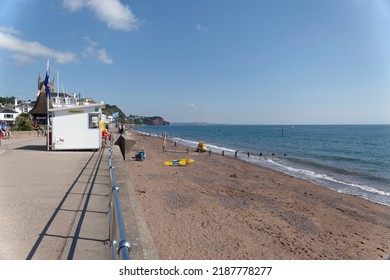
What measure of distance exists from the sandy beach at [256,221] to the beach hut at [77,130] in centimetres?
287

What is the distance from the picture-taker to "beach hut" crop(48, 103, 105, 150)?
1339 centimetres

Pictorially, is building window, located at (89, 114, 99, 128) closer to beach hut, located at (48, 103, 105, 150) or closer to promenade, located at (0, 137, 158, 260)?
beach hut, located at (48, 103, 105, 150)

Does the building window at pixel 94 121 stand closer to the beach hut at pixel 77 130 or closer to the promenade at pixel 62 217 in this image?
the beach hut at pixel 77 130

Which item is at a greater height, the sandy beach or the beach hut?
the beach hut

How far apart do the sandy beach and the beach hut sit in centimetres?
287

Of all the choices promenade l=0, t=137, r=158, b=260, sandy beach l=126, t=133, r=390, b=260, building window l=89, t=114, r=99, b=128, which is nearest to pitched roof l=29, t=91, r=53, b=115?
building window l=89, t=114, r=99, b=128

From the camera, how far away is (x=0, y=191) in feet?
19.3

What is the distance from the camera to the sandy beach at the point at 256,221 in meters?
6.63

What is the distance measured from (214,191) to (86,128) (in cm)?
697

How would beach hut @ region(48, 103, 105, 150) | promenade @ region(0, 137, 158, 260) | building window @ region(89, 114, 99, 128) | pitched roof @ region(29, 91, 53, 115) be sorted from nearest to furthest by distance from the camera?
promenade @ region(0, 137, 158, 260), beach hut @ region(48, 103, 105, 150), building window @ region(89, 114, 99, 128), pitched roof @ region(29, 91, 53, 115)

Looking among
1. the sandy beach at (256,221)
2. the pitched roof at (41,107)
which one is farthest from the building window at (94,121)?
the pitched roof at (41,107)

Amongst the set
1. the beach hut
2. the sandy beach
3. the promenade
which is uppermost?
the beach hut

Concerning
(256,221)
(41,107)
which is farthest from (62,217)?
(41,107)
